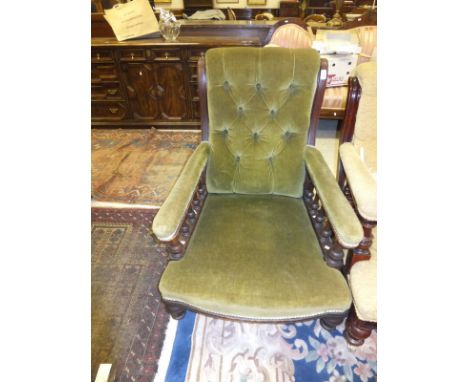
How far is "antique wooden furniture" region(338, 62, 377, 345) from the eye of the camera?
95cm

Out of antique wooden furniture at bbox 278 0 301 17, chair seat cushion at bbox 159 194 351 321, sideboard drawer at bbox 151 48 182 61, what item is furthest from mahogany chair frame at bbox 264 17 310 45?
antique wooden furniture at bbox 278 0 301 17

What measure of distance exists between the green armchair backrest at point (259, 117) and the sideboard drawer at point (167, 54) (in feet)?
5.82

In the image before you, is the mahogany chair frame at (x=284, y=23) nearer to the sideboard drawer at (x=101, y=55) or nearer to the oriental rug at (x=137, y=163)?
the oriental rug at (x=137, y=163)

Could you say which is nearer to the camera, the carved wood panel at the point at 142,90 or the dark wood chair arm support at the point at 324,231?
the dark wood chair arm support at the point at 324,231

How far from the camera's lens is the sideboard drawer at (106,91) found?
2.96 meters

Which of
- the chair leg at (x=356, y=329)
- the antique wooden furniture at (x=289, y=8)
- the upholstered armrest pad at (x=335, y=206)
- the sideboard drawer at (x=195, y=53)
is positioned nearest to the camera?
the upholstered armrest pad at (x=335, y=206)

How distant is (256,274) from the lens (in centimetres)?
95

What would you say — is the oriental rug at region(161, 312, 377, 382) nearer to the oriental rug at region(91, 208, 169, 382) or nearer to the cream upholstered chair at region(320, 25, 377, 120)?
the oriental rug at region(91, 208, 169, 382)

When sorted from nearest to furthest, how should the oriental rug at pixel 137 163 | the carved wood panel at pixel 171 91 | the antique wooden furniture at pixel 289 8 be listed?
the oriental rug at pixel 137 163 → the carved wood panel at pixel 171 91 → the antique wooden furniture at pixel 289 8

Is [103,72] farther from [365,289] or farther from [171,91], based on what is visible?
[365,289]

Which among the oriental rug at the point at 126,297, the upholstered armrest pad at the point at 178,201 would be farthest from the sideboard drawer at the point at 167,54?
the upholstered armrest pad at the point at 178,201

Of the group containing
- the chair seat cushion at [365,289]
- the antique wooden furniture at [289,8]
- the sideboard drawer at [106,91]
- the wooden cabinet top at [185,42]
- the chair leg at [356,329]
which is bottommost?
the chair leg at [356,329]
